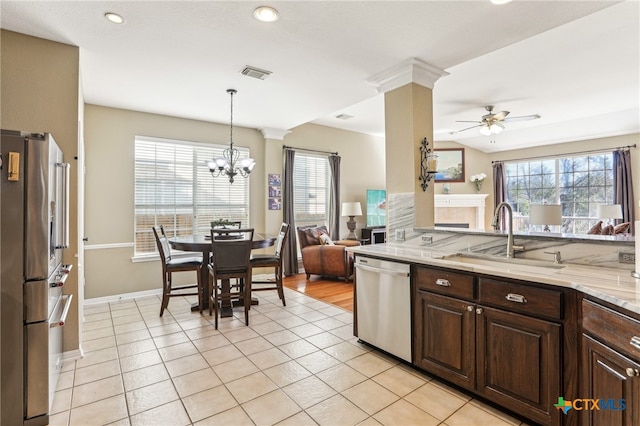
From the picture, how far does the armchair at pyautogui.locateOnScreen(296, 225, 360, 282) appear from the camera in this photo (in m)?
5.30

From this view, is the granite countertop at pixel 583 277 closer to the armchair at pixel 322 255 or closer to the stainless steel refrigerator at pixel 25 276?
the stainless steel refrigerator at pixel 25 276

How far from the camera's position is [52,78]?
2.65 m

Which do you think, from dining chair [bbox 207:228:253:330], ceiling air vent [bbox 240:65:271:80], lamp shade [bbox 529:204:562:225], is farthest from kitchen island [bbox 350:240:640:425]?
lamp shade [bbox 529:204:562:225]

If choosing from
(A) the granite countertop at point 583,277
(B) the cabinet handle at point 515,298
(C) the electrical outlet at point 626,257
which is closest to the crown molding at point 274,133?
(A) the granite countertop at point 583,277

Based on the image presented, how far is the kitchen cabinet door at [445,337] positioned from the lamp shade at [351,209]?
4.18 metres

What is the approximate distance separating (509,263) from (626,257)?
0.62 meters

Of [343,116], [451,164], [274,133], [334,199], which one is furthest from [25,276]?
[451,164]

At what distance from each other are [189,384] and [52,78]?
8.93 ft

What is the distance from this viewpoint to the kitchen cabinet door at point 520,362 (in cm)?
166

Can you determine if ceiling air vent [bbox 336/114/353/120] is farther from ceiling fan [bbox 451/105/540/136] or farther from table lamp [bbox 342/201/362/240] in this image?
ceiling fan [bbox 451/105/540/136]

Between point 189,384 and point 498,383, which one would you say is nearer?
point 498,383

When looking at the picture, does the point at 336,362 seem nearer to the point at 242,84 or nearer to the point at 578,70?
the point at 242,84

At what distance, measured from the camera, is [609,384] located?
1.34 m

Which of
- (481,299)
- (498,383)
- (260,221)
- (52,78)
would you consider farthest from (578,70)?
(52,78)
